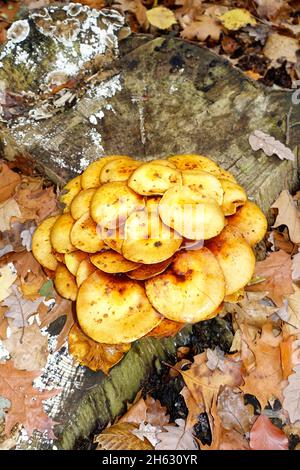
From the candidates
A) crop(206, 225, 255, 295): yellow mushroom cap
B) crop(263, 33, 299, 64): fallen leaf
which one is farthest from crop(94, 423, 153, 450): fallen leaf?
crop(263, 33, 299, 64): fallen leaf

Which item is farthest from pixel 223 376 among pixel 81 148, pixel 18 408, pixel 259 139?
pixel 81 148

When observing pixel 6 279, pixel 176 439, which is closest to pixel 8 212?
pixel 6 279

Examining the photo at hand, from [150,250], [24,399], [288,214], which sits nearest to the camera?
[150,250]

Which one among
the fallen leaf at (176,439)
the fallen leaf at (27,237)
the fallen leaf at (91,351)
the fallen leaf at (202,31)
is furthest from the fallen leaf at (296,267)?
the fallen leaf at (202,31)

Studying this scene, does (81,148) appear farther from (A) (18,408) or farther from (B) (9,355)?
(A) (18,408)

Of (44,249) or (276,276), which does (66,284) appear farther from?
(276,276)
